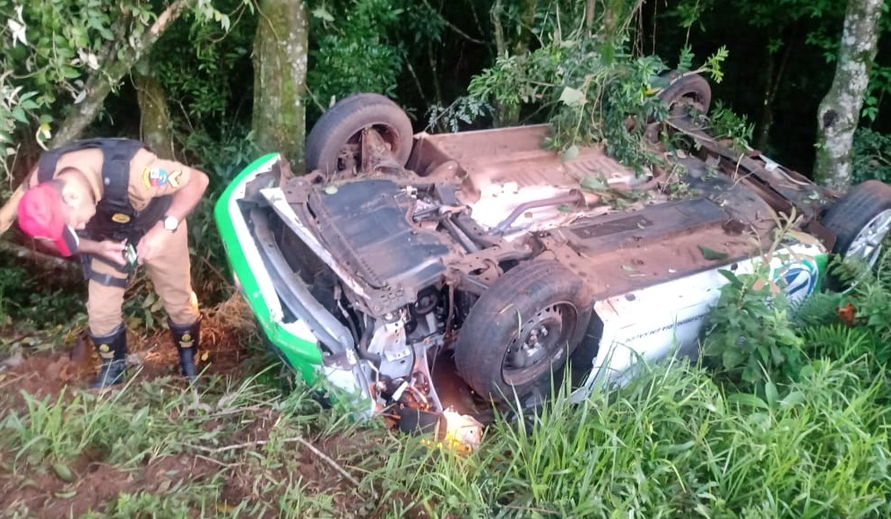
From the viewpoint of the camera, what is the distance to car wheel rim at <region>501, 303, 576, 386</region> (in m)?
3.12

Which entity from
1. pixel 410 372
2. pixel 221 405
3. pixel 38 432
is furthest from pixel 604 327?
pixel 38 432

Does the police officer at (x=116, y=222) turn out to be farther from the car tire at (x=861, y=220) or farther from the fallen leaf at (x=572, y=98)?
the car tire at (x=861, y=220)

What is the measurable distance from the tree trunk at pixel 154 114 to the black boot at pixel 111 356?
1751 mm

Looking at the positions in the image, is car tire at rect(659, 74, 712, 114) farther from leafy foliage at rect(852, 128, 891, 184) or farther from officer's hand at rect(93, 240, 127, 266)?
officer's hand at rect(93, 240, 127, 266)

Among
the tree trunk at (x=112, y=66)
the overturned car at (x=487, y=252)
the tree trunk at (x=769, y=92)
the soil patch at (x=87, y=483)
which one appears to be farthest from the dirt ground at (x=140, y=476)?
the tree trunk at (x=769, y=92)

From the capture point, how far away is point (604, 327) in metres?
3.23

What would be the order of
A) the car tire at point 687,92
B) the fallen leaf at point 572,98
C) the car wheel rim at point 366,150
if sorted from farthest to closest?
the car tire at point 687,92, the fallen leaf at point 572,98, the car wheel rim at point 366,150

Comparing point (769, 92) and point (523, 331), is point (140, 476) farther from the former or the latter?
point (769, 92)

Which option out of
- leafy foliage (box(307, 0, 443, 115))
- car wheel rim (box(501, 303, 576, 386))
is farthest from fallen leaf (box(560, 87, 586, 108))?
car wheel rim (box(501, 303, 576, 386))

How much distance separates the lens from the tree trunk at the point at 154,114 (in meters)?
4.75

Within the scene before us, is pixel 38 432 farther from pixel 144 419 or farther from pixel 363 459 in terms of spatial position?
pixel 363 459

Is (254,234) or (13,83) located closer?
(254,234)

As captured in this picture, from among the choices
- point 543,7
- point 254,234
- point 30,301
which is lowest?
point 30,301

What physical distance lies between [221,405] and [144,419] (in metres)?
0.32
